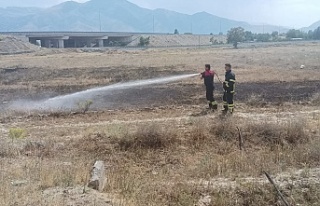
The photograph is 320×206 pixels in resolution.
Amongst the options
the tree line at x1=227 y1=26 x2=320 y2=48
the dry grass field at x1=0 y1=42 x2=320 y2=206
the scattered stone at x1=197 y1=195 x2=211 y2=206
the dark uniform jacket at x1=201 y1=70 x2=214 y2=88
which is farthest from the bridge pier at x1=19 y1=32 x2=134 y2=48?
the scattered stone at x1=197 y1=195 x2=211 y2=206

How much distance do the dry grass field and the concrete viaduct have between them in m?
72.8

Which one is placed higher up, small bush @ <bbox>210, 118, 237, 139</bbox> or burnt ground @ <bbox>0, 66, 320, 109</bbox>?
burnt ground @ <bbox>0, 66, 320, 109</bbox>

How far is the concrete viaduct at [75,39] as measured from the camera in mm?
86125

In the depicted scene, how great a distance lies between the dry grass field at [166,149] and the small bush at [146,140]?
24mm

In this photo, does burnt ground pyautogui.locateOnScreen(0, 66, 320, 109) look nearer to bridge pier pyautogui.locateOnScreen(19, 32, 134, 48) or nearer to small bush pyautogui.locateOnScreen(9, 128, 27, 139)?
small bush pyautogui.locateOnScreen(9, 128, 27, 139)

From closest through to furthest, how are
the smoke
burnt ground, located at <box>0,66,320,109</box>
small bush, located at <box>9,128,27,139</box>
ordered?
1. small bush, located at <box>9,128,27,139</box>
2. the smoke
3. burnt ground, located at <box>0,66,320,109</box>

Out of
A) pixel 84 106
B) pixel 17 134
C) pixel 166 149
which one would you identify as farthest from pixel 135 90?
pixel 166 149

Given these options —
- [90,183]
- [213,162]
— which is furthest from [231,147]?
[90,183]

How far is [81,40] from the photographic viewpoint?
3851 inches

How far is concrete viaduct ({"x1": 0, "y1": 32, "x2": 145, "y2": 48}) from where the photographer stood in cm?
8612

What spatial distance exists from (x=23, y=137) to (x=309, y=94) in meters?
11.3

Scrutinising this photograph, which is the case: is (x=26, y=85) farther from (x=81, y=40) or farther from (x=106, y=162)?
(x=81, y=40)

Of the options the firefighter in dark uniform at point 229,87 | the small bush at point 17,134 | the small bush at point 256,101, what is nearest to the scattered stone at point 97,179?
the small bush at point 17,134

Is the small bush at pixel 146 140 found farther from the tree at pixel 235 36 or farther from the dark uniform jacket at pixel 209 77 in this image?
the tree at pixel 235 36
